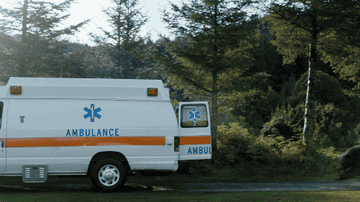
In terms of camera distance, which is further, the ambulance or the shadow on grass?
the shadow on grass

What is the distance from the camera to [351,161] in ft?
15.0

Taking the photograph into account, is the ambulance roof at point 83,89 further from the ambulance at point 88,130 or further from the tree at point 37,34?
the tree at point 37,34

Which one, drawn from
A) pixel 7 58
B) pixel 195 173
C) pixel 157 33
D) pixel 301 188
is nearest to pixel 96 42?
pixel 7 58

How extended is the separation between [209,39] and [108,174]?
6.11 m

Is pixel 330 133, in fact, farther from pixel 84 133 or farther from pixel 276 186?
pixel 84 133

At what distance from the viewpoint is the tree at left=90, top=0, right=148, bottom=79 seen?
82.5ft

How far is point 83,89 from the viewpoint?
8797mm

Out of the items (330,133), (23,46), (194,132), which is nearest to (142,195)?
(194,132)

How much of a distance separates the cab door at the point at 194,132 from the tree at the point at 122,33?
51.7 feet

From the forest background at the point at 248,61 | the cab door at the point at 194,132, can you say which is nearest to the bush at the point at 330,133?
the forest background at the point at 248,61

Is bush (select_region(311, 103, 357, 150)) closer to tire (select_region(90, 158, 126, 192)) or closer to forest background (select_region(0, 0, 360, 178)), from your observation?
forest background (select_region(0, 0, 360, 178))

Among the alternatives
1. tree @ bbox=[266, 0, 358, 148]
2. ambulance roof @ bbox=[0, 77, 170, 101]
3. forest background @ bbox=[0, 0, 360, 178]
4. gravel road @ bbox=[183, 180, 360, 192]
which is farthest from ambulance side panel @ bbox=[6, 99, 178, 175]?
tree @ bbox=[266, 0, 358, 148]

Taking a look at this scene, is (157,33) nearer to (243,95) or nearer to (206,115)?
(243,95)

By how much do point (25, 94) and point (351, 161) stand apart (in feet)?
23.0
